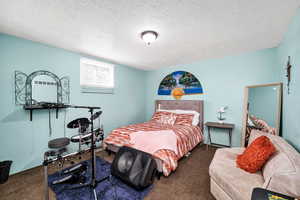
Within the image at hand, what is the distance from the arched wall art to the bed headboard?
0.75 feet

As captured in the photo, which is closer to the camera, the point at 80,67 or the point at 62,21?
the point at 62,21

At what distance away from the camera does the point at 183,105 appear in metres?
3.80

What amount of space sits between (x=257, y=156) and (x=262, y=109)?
5.31 feet

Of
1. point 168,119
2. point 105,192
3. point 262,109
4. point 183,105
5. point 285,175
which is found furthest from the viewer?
point 183,105

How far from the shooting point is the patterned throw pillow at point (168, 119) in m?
3.36

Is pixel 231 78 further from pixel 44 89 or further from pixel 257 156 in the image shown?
pixel 44 89

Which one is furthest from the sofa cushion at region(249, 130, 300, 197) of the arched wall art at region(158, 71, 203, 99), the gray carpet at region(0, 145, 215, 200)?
the arched wall art at region(158, 71, 203, 99)

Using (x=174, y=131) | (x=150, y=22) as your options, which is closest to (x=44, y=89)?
(x=150, y=22)

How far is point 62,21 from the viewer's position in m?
1.69

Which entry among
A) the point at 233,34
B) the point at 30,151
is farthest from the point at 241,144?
the point at 30,151

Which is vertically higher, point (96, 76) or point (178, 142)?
point (96, 76)

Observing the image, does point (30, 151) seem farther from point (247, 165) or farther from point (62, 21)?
point (247, 165)

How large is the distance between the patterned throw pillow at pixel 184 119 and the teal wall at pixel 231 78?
1.71ft

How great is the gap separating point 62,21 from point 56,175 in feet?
8.04
